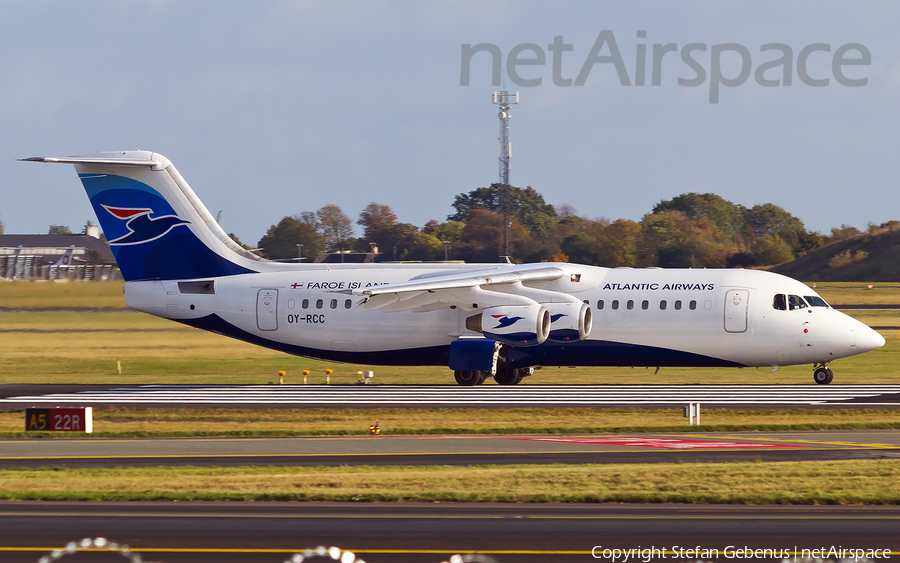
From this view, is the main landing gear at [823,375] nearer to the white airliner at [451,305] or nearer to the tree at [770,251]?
the white airliner at [451,305]

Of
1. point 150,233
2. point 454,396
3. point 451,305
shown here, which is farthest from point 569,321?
point 150,233

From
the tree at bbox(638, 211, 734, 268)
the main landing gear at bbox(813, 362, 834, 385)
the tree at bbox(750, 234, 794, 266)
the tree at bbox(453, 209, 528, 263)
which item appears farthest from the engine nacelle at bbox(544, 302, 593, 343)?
the tree at bbox(750, 234, 794, 266)

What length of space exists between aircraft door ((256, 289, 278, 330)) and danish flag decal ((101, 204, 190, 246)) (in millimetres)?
3368

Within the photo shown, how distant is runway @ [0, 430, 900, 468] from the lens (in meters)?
16.8

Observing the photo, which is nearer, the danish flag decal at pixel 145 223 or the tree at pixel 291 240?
the danish flag decal at pixel 145 223

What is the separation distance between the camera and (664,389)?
1104 inches

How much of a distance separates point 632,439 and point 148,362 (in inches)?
942

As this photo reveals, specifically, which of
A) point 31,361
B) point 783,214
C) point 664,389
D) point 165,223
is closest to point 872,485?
point 664,389

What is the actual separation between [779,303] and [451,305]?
Answer: 8.98 m

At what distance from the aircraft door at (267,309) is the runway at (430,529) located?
1779cm

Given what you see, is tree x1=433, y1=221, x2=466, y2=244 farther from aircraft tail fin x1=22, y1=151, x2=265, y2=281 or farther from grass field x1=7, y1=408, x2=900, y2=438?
grass field x1=7, y1=408, x2=900, y2=438

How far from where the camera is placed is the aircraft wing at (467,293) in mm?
28839

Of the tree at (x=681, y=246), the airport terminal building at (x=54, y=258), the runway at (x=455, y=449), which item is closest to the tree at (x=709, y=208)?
the tree at (x=681, y=246)

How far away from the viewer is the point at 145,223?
31500 mm
